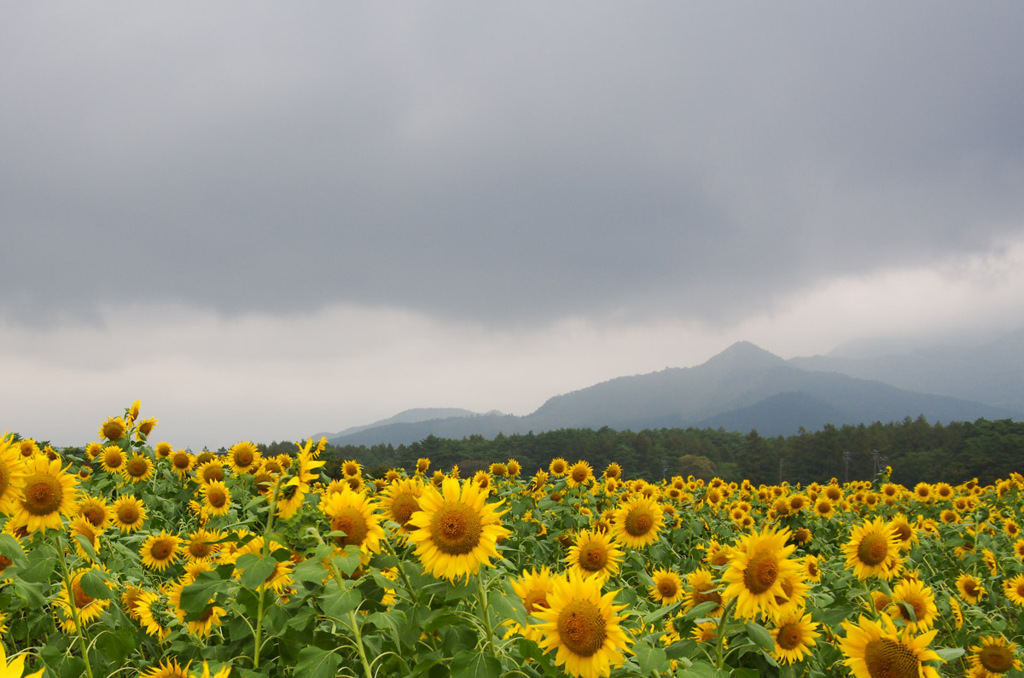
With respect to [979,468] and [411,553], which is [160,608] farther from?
[979,468]

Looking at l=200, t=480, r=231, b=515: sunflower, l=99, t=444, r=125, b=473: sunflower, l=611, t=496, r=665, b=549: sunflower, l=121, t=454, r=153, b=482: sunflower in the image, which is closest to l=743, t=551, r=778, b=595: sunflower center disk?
l=611, t=496, r=665, b=549: sunflower

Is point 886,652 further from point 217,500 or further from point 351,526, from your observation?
point 217,500

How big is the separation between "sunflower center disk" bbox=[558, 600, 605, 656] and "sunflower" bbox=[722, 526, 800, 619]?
0.81 metres

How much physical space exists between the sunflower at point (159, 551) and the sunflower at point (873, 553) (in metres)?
5.87

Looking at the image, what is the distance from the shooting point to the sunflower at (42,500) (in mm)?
3332

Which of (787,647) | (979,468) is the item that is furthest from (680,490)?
(979,468)

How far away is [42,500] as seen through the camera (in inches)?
134

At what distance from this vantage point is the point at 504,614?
2564 mm

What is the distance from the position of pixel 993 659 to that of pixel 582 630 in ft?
13.3

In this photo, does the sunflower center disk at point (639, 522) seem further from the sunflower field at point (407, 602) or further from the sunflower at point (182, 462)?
the sunflower at point (182, 462)

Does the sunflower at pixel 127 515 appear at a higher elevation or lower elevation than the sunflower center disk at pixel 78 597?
higher

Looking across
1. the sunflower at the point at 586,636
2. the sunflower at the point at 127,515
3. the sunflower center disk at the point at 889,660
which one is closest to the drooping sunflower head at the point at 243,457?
the sunflower at the point at 127,515

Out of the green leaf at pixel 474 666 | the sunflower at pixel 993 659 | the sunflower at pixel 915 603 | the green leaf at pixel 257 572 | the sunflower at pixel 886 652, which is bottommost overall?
the sunflower at pixel 993 659

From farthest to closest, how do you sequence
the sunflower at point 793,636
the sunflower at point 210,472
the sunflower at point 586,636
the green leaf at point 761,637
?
the sunflower at point 210,472, the sunflower at point 793,636, the green leaf at point 761,637, the sunflower at point 586,636
